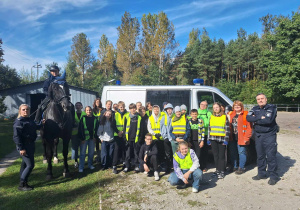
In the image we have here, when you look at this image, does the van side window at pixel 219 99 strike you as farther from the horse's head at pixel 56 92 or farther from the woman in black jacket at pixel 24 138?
the woman in black jacket at pixel 24 138

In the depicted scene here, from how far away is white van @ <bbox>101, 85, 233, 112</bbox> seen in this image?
635cm

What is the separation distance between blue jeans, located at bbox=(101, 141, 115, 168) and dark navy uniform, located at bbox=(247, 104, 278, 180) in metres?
3.52

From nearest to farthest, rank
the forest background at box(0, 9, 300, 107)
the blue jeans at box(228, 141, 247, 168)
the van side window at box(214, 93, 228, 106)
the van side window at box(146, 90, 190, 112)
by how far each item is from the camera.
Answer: the blue jeans at box(228, 141, 247, 168)
the van side window at box(214, 93, 228, 106)
the van side window at box(146, 90, 190, 112)
the forest background at box(0, 9, 300, 107)

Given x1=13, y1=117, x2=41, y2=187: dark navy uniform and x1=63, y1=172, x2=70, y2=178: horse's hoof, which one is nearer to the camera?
x1=13, y1=117, x2=41, y2=187: dark navy uniform

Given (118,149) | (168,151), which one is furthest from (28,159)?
(168,151)

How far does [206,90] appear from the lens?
6.40 m

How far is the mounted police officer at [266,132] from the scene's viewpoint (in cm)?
437

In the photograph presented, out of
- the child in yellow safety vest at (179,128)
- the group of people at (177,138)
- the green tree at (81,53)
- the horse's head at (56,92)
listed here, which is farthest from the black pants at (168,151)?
the green tree at (81,53)

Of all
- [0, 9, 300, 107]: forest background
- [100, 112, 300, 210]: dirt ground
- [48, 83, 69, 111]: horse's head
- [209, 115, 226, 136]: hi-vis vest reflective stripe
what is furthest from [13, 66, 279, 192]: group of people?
[0, 9, 300, 107]: forest background

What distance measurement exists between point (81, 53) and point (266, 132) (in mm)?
44623

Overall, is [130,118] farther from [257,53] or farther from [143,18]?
[257,53]

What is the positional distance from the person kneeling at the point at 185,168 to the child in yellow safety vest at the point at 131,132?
1.35m

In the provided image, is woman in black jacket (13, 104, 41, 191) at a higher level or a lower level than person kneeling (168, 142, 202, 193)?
higher

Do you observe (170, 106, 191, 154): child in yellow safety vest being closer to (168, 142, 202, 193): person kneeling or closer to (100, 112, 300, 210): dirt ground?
(168, 142, 202, 193): person kneeling
